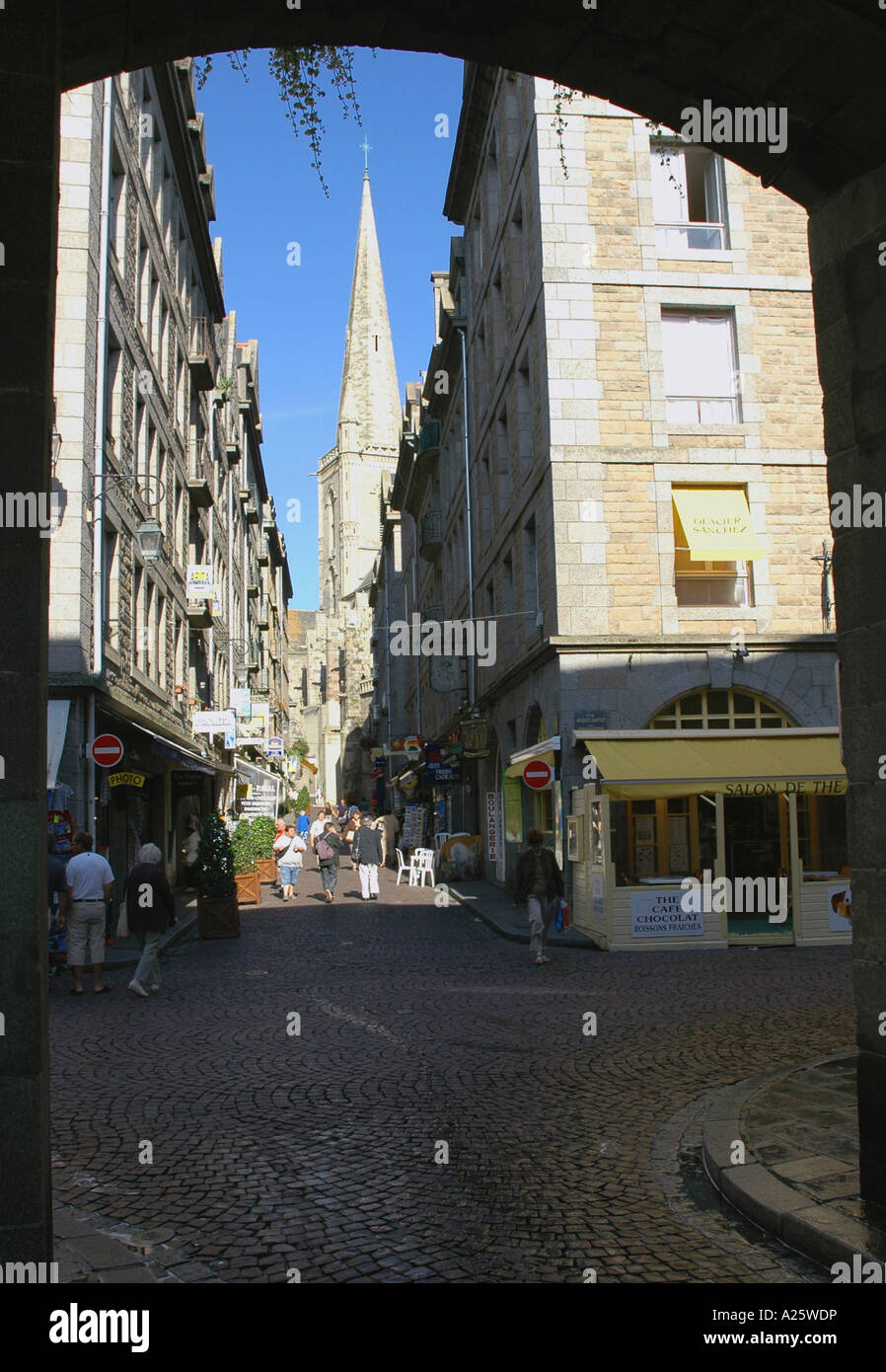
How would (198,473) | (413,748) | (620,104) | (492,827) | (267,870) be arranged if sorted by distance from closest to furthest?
(620,104) → (492,827) → (267,870) → (198,473) → (413,748)

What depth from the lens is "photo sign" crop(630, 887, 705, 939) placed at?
15.4 metres

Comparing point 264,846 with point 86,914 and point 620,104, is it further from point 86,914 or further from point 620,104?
point 620,104

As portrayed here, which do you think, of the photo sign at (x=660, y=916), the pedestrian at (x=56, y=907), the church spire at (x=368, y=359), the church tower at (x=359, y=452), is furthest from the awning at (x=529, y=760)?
the church spire at (x=368, y=359)

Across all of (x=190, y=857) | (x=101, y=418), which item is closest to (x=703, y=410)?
(x=101, y=418)

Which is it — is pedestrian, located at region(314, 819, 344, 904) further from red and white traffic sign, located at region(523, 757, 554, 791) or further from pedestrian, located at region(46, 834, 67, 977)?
pedestrian, located at region(46, 834, 67, 977)

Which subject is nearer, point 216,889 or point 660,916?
point 660,916

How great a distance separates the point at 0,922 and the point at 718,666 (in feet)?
52.7

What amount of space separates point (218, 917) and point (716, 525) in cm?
1035

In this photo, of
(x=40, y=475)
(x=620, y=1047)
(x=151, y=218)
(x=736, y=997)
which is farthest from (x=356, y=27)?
(x=151, y=218)

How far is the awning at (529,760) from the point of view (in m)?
18.5

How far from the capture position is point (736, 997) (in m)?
11.1

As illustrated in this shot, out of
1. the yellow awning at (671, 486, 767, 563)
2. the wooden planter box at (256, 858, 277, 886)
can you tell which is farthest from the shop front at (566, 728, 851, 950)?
the wooden planter box at (256, 858, 277, 886)

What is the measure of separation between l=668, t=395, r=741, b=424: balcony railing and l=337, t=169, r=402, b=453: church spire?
8481cm

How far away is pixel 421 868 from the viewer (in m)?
28.7
